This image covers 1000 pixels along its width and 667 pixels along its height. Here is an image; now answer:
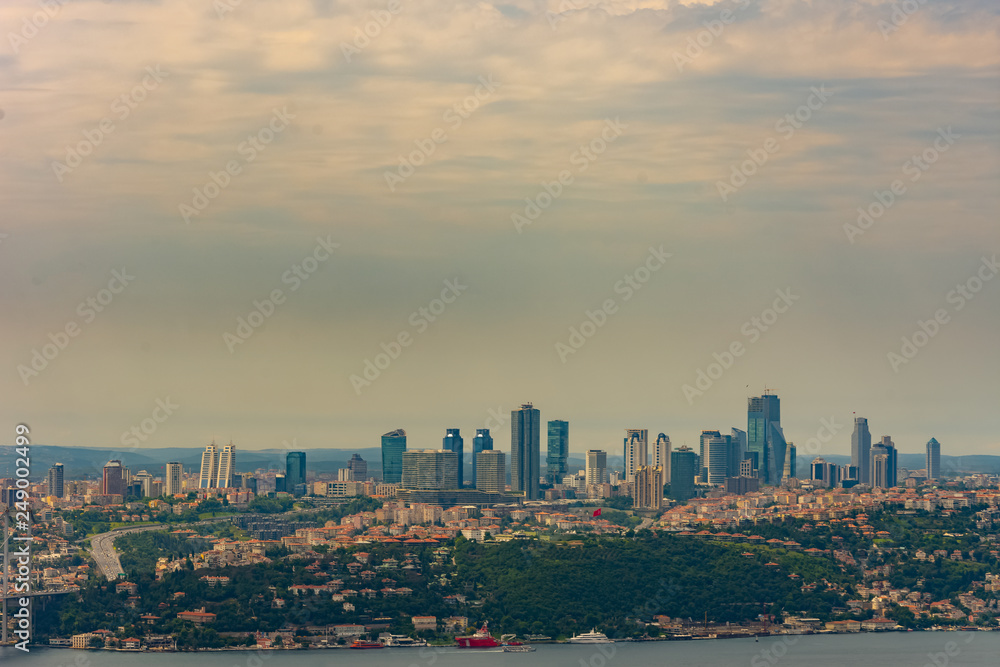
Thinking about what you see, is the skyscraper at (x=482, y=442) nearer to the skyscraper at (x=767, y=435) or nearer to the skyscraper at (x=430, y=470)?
the skyscraper at (x=430, y=470)

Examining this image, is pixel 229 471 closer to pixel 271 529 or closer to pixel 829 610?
pixel 271 529

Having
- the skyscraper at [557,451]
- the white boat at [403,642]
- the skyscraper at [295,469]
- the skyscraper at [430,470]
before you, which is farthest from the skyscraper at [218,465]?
the white boat at [403,642]

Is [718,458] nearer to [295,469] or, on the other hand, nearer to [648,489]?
[648,489]

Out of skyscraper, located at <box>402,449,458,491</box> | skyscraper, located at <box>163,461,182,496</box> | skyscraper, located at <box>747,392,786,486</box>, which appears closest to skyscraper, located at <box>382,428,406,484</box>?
skyscraper, located at <box>402,449,458,491</box>

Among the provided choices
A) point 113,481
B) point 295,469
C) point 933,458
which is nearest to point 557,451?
point 295,469

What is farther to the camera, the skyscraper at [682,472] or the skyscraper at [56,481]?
the skyscraper at [682,472]
